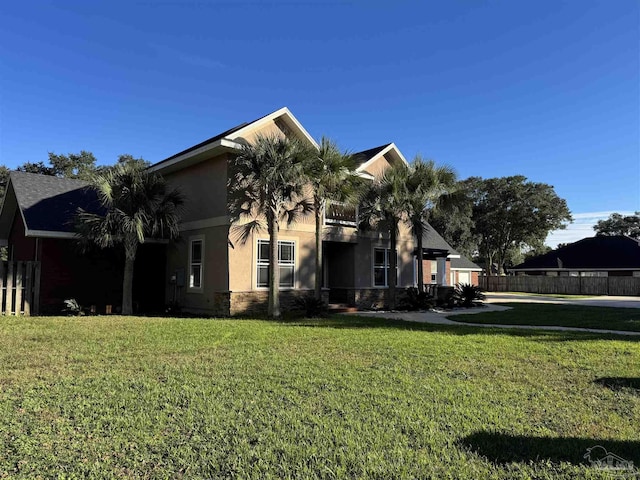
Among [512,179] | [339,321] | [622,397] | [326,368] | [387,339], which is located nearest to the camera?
[622,397]

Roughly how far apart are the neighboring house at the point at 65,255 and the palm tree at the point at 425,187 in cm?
1046

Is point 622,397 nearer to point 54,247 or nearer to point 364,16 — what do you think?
point 364,16

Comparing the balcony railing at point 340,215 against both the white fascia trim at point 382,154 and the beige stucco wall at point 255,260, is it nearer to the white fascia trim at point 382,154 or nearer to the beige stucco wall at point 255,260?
the beige stucco wall at point 255,260

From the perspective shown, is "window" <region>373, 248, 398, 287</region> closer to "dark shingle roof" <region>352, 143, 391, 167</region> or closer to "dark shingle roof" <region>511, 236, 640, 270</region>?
"dark shingle roof" <region>352, 143, 391, 167</region>

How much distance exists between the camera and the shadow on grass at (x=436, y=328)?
34.7ft

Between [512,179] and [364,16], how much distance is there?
4248 centimetres

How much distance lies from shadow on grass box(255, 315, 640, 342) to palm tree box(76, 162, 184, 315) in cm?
513

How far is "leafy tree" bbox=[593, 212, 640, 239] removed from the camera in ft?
233

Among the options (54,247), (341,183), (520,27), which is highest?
(520,27)

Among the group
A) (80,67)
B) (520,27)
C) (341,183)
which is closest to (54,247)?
(80,67)

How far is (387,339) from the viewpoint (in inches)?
382

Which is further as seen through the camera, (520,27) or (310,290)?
(310,290)

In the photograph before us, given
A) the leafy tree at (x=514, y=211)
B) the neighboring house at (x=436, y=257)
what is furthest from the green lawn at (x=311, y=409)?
the leafy tree at (x=514, y=211)

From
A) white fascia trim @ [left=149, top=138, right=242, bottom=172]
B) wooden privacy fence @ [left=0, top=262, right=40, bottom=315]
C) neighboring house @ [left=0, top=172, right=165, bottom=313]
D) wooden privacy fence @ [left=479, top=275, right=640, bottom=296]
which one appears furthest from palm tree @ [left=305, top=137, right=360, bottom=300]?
wooden privacy fence @ [left=479, top=275, right=640, bottom=296]
